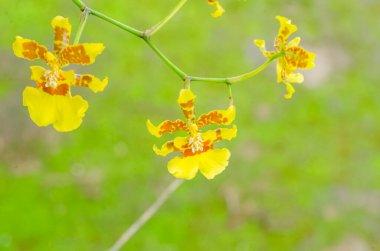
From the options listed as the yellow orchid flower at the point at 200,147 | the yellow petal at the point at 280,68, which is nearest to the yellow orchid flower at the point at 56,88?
the yellow orchid flower at the point at 200,147

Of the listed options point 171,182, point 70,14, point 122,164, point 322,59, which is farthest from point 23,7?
point 322,59

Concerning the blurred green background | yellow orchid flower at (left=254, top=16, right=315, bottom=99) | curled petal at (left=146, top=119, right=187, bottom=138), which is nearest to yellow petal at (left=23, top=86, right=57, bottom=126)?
curled petal at (left=146, top=119, right=187, bottom=138)

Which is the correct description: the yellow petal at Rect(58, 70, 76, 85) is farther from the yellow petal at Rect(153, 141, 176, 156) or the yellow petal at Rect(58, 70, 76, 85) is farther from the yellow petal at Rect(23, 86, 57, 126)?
the yellow petal at Rect(153, 141, 176, 156)

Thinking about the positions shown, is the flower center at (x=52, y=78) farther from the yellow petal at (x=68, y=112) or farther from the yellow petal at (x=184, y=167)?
the yellow petal at (x=184, y=167)

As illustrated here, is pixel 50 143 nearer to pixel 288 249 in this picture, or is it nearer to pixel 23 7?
pixel 23 7

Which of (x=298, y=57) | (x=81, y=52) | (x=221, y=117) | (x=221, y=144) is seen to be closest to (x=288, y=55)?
(x=298, y=57)
